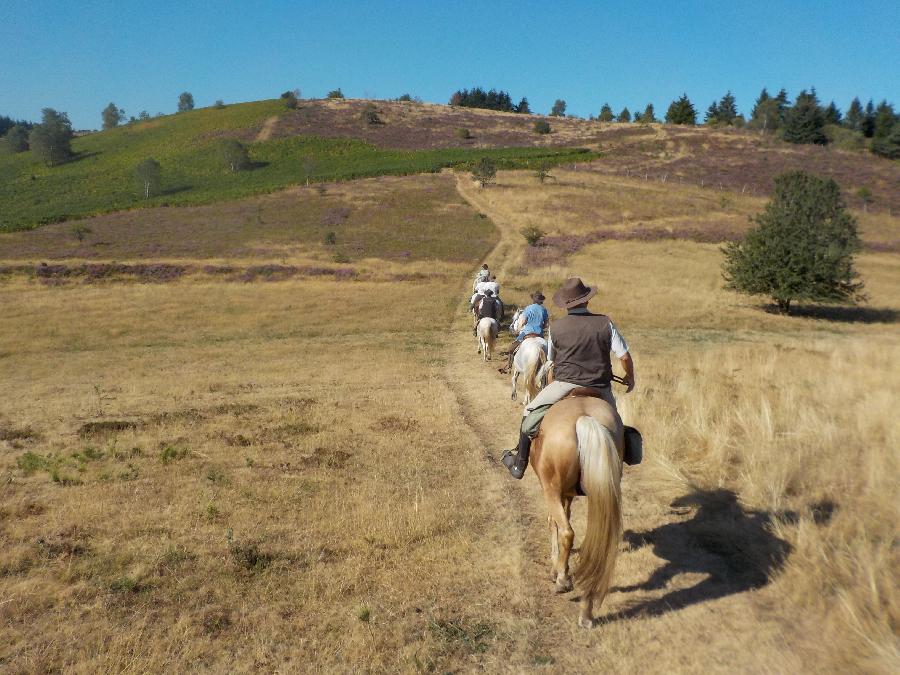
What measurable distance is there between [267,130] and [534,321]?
356 ft

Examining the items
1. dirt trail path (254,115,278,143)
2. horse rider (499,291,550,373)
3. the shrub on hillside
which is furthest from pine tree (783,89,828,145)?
horse rider (499,291,550,373)

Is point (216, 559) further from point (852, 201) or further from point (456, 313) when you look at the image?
point (852, 201)

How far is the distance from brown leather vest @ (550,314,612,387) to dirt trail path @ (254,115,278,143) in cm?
10668

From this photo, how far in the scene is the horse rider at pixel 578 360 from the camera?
600cm

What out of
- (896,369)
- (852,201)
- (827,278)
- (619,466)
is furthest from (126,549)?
(852,201)

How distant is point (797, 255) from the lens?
28.3 m

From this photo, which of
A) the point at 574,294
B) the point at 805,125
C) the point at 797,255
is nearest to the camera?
the point at 574,294

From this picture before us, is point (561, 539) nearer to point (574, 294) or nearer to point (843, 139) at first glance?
point (574, 294)

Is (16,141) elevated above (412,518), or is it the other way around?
(16,141)

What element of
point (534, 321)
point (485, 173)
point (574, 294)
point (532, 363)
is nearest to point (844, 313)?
point (534, 321)

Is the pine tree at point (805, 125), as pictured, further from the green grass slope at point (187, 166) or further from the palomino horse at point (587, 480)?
the palomino horse at point (587, 480)

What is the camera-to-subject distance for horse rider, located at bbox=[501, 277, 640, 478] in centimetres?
600

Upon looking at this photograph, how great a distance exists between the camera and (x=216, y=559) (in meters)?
6.20

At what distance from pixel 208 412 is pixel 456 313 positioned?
53.9 ft
